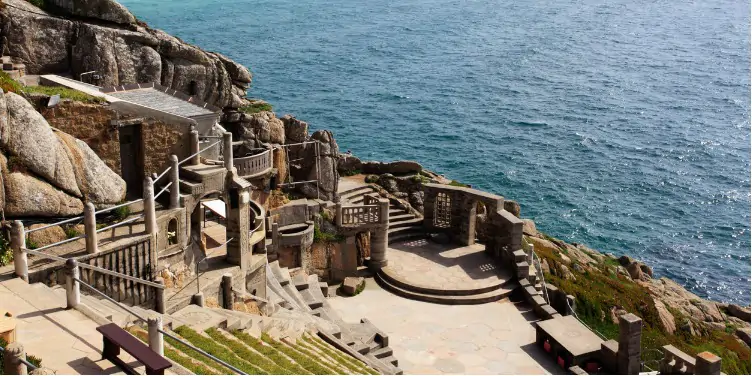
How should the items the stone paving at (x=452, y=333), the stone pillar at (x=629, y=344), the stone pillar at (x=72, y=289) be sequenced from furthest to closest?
the stone paving at (x=452, y=333), the stone pillar at (x=629, y=344), the stone pillar at (x=72, y=289)

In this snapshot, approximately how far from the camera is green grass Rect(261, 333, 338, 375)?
26250mm

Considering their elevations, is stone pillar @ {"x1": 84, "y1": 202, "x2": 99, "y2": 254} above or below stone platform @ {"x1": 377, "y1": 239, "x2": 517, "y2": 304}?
above

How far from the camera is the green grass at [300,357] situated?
26250mm

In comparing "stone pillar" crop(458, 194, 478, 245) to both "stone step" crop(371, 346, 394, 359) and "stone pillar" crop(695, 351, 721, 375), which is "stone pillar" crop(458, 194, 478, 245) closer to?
"stone step" crop(371, 346, 394, 359)

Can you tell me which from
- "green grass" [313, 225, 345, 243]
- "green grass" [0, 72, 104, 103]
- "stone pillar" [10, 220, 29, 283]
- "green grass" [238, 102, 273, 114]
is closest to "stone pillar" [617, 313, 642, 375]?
"green grass" [313, 225, 345, 243]

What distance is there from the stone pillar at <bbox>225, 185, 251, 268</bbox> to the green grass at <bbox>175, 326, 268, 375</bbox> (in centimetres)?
767

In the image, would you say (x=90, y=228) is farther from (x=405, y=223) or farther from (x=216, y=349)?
(x=405, y=223)

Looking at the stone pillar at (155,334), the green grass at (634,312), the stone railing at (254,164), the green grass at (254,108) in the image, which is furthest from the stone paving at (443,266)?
the stone pillar at (155,334)

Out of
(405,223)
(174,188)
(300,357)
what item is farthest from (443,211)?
(300,357)

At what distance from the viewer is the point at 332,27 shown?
141 meters

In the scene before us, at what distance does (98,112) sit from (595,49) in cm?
11338

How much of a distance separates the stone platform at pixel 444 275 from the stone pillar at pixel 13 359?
85.3 ft

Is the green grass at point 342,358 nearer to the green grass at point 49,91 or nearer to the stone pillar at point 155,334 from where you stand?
the stone pillar at point 155,334

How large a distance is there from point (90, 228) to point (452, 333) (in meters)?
18.5
